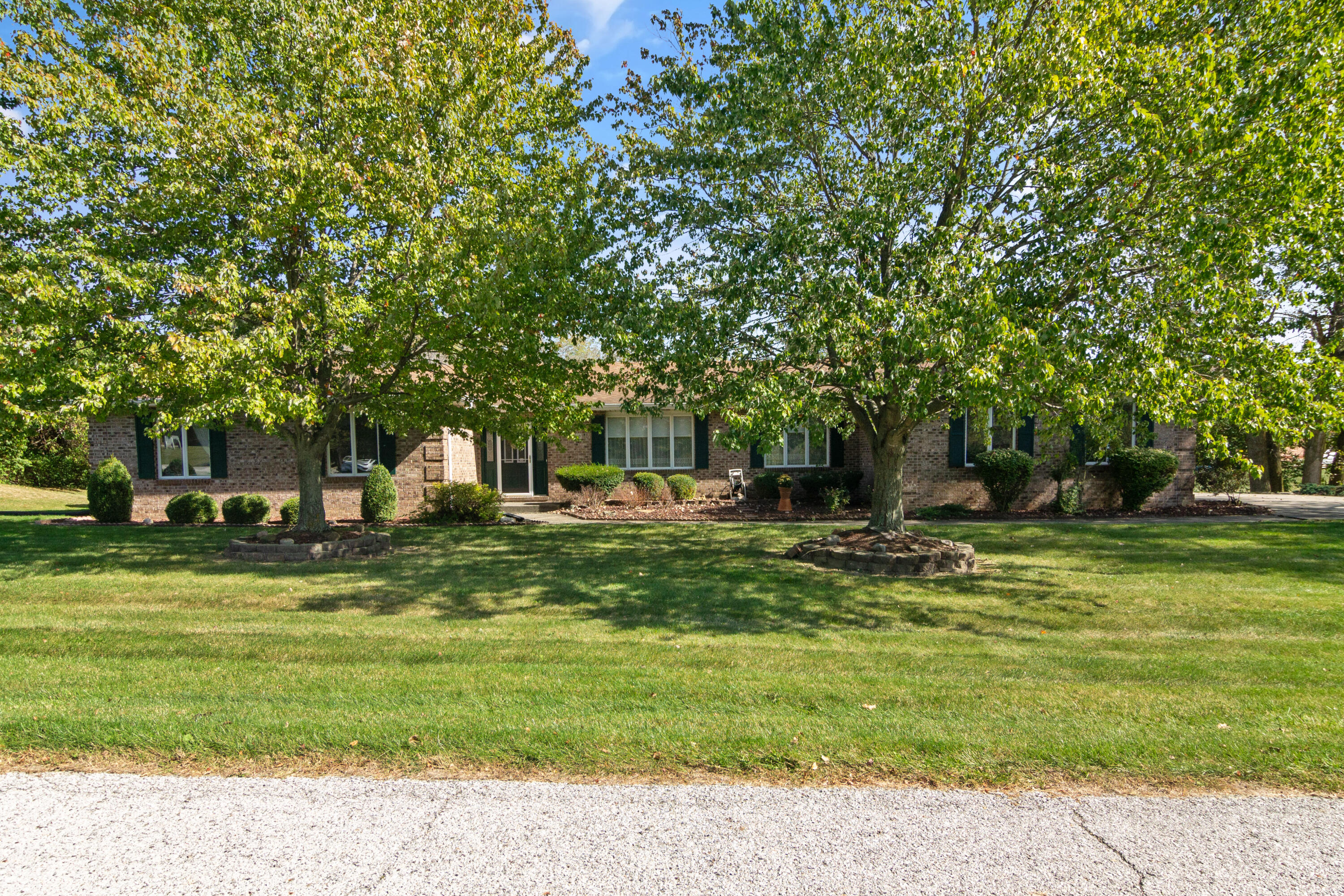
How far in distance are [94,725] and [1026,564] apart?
427 inches

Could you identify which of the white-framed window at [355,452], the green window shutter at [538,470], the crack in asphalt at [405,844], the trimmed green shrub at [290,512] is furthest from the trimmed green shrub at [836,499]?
the crack in asphalt at [405,844]

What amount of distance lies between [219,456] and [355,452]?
9.60 ft

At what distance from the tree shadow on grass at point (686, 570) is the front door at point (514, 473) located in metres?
4.83

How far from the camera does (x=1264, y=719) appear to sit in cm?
491

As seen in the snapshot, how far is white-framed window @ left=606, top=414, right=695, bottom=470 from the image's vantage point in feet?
64.4

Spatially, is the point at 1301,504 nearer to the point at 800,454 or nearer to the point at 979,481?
the point at 979,481

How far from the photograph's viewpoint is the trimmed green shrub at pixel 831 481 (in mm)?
17969

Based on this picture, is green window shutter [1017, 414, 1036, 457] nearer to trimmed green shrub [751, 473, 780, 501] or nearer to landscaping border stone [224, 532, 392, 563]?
trimmed green shrub [751, 473, 780, 501]

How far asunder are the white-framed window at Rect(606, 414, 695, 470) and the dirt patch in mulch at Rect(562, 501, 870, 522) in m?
1.63

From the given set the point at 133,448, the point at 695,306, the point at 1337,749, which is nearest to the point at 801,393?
the point at 695,306

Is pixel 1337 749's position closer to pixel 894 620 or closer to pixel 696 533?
pixel 894 620

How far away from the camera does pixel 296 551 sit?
11.4 metres

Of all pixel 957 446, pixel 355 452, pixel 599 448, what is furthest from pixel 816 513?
pixel 355 452

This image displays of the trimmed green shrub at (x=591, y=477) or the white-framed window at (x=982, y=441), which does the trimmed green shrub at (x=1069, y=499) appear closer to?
the white-framed window at (x=982, y=441)
